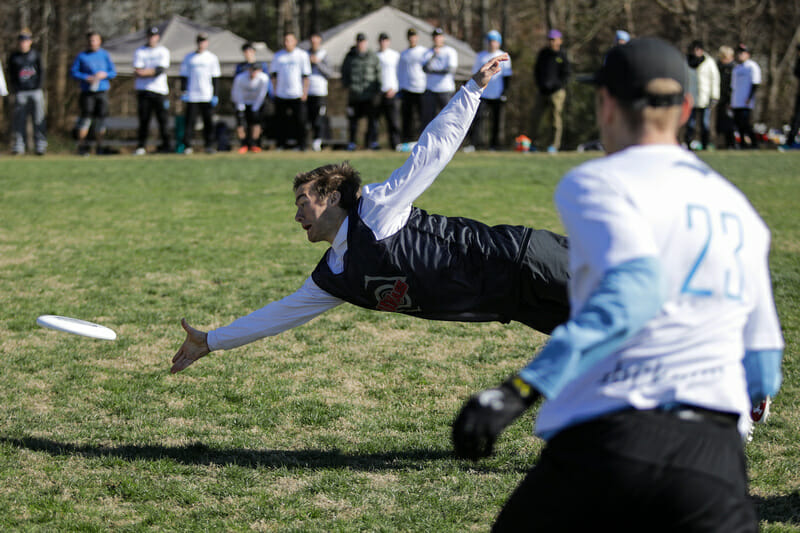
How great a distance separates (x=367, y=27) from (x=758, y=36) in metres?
17.5

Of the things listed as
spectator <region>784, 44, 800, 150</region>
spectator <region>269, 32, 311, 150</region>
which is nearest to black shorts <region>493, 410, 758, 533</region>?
spectator <region>269, 32, 311, 150</region>

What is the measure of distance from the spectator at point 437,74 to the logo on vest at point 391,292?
14.4m

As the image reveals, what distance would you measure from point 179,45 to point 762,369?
22.7m

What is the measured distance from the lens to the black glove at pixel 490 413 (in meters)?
1.91

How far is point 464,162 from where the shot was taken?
1731 cm

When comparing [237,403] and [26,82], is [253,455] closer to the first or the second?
[237,403]

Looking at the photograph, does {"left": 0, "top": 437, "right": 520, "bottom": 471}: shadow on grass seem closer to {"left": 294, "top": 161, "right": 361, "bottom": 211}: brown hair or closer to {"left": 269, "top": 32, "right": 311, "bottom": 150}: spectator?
{"left": 294, "top": 161, "right": 361, "bottom": 211}: brown hair

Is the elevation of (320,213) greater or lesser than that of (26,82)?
lesser

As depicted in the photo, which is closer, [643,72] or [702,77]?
[643,72]

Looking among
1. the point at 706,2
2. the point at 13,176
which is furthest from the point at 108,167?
the point at 706,2

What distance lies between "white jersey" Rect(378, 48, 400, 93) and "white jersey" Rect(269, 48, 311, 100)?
5.62ft

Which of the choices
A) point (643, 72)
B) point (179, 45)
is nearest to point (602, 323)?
point (643, 72)

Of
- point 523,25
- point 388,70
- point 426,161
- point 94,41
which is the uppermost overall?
point 523,25

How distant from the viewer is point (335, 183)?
410cm
